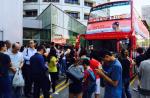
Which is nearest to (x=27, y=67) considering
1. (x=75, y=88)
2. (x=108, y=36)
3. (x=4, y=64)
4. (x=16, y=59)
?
(x=16, y=59)

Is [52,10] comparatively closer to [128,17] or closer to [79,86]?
[128,17]

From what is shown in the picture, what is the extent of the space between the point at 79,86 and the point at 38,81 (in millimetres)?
2344

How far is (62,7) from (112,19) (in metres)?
46.7

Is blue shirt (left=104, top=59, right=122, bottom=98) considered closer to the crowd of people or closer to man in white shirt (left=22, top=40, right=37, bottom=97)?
the crowd of people

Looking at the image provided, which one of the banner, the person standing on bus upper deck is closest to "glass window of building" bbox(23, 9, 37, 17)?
the banner

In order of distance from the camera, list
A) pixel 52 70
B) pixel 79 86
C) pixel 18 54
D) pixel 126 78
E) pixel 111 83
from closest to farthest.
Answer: pixel 111 83 → pixel 79 86 → pixel 18 54 → pixel 126 78 → pixel 52 70

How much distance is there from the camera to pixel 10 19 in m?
20.7

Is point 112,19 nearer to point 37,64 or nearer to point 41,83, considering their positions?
point 41,83

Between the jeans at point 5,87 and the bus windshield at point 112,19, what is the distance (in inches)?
423

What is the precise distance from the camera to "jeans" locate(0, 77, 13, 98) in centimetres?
920

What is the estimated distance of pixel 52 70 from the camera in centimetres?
1334

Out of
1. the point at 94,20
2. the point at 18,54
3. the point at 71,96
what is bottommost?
the point at 71,96

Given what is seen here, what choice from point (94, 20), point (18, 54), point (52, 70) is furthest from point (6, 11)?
point (18, 54)

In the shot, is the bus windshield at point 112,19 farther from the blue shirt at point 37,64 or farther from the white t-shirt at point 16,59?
the white t-shirt at point 16,59
